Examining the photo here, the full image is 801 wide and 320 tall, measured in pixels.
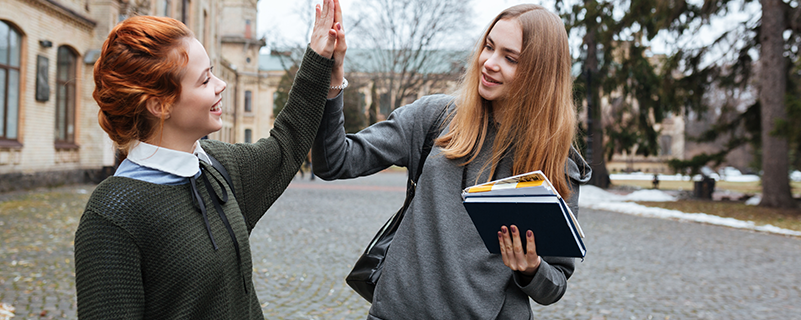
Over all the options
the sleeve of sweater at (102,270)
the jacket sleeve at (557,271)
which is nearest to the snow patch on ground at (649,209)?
the jacket sleeve at (557,271)

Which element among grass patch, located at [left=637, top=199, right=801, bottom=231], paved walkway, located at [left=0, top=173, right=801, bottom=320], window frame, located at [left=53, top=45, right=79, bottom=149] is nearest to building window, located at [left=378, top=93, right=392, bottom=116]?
window frame, located at [left=53, top=45, right=79, bottom=149]

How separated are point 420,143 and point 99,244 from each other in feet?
3.23

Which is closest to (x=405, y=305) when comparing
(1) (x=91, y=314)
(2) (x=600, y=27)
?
(1) (x=91, y=314)

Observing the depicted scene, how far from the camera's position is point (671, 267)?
720 cm

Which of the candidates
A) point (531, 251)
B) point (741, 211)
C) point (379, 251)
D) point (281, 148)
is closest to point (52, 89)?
point (281, 148)

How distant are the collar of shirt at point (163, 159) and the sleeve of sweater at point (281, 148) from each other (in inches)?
6.9

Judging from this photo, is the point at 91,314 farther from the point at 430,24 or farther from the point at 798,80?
the point at 430,24

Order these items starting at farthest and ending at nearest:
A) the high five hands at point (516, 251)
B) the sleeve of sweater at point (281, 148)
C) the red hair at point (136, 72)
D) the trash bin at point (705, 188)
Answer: the trash bin at point (705, 188) → the sleeve of sweater at point (281, 148) → the high five hands at point (516, 251) → the red hair at point (136, 72)

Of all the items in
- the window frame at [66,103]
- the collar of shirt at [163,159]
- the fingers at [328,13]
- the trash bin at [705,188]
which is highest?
the window frame at [66,103]

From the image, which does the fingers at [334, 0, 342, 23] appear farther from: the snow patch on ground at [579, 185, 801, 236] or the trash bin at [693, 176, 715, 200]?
the trash bin at [693, 176, 715, 200]

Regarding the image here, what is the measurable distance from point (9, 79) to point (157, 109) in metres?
15.9

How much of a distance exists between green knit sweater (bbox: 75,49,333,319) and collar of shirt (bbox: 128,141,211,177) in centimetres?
4

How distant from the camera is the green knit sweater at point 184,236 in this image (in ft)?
4.10

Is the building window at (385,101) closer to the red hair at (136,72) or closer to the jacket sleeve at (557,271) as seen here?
the jacket sleeve at (557,271)
